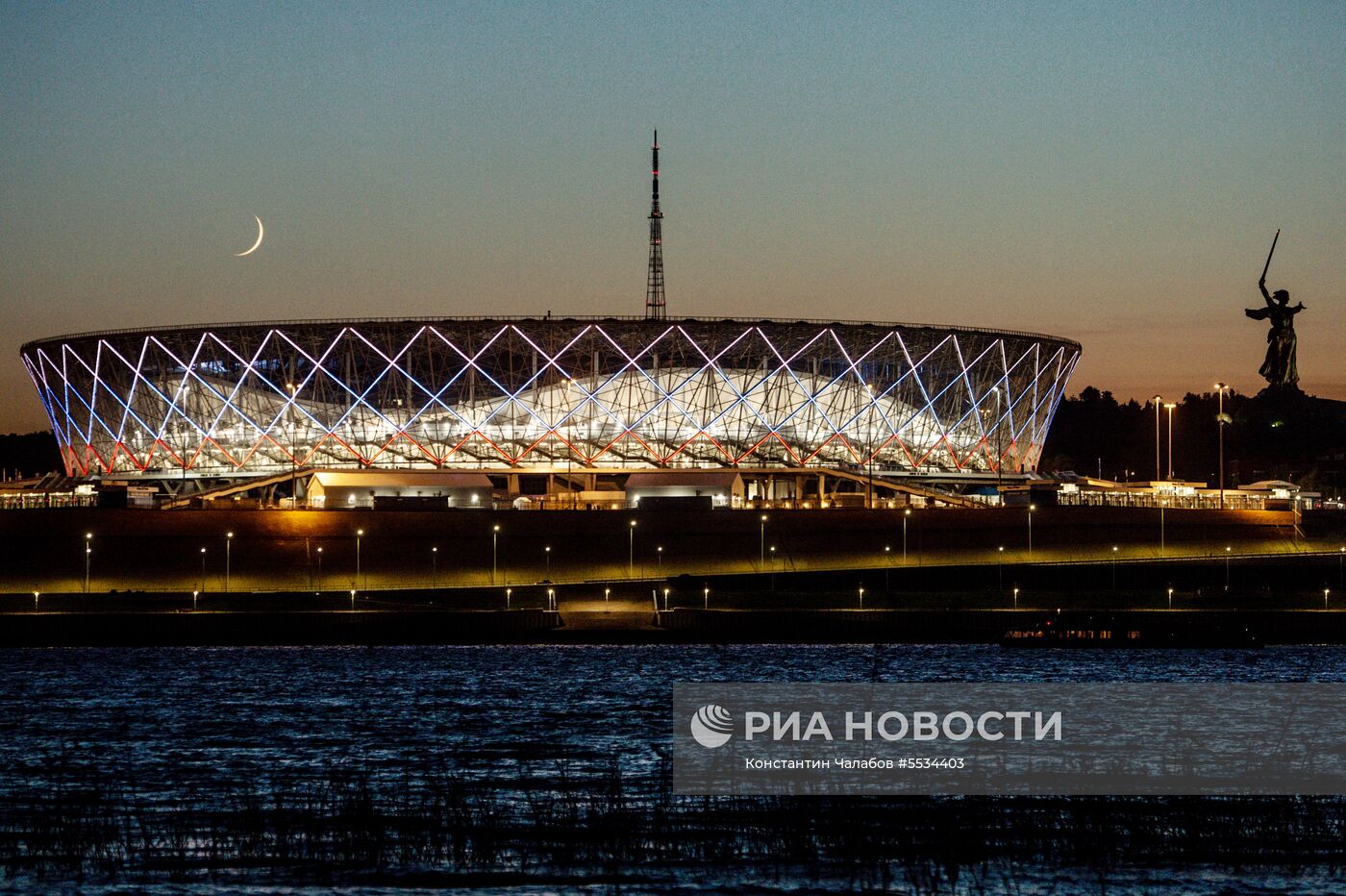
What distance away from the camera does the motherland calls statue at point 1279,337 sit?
52.7 metres

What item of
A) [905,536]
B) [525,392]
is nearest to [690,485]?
[525,392]

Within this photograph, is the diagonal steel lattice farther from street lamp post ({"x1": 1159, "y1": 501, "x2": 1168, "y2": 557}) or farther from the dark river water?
the dark river water

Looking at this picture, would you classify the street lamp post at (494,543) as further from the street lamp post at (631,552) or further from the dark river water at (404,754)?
the dark river water at (404,754)

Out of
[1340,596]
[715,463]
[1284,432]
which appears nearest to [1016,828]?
[1340,596]

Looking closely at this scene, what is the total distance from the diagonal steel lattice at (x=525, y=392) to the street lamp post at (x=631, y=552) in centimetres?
2202

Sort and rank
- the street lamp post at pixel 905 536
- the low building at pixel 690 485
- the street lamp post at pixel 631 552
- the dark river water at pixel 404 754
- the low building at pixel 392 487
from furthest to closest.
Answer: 1. the low building at pixel 690 485
2. the low building at pixel 392 487
3. the street lamp post at pixel 905 536
4. the street lamp post at pixel 631 552
5. the dark river water at pixel 404 754

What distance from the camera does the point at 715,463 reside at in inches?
3944

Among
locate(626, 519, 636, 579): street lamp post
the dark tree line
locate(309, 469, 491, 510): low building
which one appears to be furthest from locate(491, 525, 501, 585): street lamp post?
the dark tree line

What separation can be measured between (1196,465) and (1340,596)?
11349cm

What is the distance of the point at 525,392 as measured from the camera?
98.1 metres

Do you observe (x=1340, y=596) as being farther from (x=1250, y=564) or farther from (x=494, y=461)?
(x=494, y=461)

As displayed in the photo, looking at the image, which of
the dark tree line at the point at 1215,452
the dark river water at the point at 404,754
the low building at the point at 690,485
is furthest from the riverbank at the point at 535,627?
the dark tree line at the point at 1215,452

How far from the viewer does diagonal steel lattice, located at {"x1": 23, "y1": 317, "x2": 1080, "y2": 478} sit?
322 ft

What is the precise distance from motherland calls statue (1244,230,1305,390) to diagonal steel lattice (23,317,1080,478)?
44.7 m
